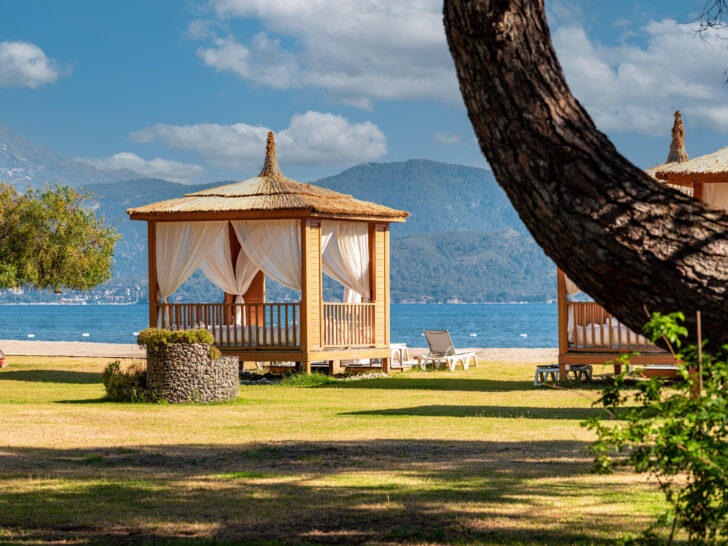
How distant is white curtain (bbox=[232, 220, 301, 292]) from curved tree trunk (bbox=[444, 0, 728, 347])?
1302 centimetres

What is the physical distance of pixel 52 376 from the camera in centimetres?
1728

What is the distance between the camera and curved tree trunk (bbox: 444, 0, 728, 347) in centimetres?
342

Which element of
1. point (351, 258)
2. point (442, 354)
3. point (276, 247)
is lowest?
point (442, 354)

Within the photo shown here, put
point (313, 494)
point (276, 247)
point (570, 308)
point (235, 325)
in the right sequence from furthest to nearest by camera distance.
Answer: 1. point (276, 247)
2. point (235, 325)
3. point (570, 308)
4. point (313, 494)

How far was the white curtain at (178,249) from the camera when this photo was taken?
17.1 metres

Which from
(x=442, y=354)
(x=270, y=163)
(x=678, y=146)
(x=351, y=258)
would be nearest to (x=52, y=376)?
(x=270, y=163)

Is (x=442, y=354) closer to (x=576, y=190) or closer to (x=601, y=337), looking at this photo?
(x=601, y=337)

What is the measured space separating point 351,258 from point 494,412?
23.3 feet

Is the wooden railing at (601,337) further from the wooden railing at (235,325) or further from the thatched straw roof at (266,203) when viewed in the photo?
the wooden railing at (235,325)

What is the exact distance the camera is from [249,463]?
750 centimetres

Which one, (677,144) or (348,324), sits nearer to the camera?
(348,324)

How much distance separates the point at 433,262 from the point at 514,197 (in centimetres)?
16744

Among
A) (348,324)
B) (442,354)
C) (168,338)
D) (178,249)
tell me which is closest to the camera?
(168,338)

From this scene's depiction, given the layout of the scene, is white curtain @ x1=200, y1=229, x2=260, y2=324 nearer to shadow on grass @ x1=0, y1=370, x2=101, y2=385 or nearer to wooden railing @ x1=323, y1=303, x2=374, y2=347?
wooden railing @ x1=323, y1=303, x2=374, y2=347
